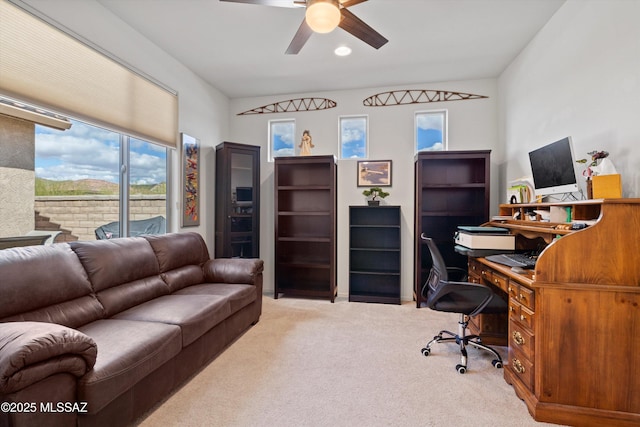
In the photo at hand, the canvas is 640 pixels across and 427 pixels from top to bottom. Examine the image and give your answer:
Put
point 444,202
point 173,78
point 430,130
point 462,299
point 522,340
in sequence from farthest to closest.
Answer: point 430,130, point 444,202, point 173,78, point 462,299, point 522,340

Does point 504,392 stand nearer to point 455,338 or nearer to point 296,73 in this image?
point 455,338

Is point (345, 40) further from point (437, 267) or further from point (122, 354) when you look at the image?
point (122, 354)

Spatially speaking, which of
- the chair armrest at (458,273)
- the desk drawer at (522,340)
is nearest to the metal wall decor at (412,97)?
the chair armrest at (458,273)

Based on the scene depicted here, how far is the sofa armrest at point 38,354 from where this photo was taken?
3.76ft

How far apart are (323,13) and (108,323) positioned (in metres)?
2.37

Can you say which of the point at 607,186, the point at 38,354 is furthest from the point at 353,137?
the point at 38,354

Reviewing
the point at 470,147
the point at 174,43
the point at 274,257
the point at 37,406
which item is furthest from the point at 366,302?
the point at 174,43

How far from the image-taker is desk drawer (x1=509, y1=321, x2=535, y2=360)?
1814 millimetres

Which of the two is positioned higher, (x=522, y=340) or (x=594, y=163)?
(x=594, y=163)

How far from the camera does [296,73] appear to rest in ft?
12.3

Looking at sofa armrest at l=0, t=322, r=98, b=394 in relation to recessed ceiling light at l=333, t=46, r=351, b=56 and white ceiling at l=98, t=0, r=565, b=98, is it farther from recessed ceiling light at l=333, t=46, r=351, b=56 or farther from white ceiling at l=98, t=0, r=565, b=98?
recessed ceiling light at l=333, t=46, r=351, b=56

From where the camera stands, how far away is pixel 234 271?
10.2 ft

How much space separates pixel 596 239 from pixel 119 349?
268 centimetres

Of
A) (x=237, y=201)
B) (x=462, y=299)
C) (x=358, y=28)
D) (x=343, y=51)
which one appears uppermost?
(x=343, y=51)
